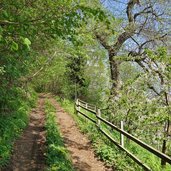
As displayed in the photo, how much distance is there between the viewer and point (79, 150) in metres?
11.6

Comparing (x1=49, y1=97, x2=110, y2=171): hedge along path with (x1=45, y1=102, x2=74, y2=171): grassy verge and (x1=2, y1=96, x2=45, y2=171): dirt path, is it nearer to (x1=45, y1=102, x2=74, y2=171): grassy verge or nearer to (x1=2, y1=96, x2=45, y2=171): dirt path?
(x1=45, y1=102, x2=74, y2=171): grassy verge

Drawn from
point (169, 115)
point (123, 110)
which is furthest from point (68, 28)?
point (123, 110)

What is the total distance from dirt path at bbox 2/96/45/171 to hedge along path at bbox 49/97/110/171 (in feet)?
3.36

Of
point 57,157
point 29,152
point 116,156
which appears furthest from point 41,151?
point 116,156

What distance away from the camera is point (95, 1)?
762 inches

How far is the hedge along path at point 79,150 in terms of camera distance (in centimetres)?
984

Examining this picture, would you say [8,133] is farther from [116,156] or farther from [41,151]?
[116,156]

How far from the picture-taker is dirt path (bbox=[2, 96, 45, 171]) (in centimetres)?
935

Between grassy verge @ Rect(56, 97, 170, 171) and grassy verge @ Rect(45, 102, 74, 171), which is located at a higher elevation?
grassy verge @ Rect(45, 102, 74, 171)

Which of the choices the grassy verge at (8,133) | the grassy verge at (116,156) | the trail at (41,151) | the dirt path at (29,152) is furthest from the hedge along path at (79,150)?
the grassy verge at (8,133)

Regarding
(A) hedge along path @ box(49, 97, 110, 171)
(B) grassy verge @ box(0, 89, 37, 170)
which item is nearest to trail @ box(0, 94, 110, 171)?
(A) hedge along path @ box(49, 97, 110, 171)

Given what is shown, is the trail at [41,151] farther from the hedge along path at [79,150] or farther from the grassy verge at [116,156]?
the grassy verge at [116,156]

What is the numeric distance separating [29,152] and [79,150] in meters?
1.81

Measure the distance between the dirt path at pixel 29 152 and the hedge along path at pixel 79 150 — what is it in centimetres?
102
